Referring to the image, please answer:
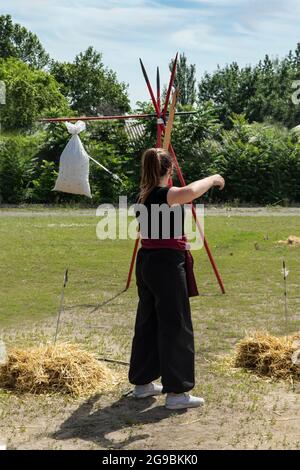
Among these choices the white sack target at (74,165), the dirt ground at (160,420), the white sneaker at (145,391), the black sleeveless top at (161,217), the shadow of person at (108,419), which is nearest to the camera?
the dirt ground at (160,420)

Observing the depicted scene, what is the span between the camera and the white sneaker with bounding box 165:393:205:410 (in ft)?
18.5

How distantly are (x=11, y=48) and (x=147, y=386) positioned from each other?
88.8m

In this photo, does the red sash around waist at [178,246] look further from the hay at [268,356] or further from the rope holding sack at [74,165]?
the rope holding sack at [74,165]

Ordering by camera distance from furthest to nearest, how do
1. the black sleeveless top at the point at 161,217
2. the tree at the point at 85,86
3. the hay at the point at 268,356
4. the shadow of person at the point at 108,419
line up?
the tree at the point at 85,86 → the hay at the point at 268,356 → the black sleeveless top at the point at 161,217 → the shadow of person at the point at 108,419

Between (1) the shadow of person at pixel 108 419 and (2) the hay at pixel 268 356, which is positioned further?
(2) the hay at pixel 268 356

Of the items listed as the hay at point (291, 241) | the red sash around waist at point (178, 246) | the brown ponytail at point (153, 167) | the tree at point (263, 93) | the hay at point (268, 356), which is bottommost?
the hay at point (268, 356)

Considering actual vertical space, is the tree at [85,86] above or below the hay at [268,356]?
above

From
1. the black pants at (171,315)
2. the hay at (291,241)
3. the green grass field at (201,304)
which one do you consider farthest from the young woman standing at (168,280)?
the hay at (291,241)

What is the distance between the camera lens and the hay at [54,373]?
605cm

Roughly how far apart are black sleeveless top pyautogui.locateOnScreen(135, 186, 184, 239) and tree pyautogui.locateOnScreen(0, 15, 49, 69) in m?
88.1

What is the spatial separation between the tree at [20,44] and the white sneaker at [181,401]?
88428 mm

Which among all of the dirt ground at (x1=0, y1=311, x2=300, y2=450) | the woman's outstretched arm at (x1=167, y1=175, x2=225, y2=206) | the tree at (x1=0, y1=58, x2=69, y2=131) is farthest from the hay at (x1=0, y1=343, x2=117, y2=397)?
the tree at (x1=0, y1=58, x2=69, y2=131)

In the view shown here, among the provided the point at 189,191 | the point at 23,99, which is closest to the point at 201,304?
the point at 189,191

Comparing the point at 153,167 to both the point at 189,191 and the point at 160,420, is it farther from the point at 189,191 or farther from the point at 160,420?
the point at 160,420
